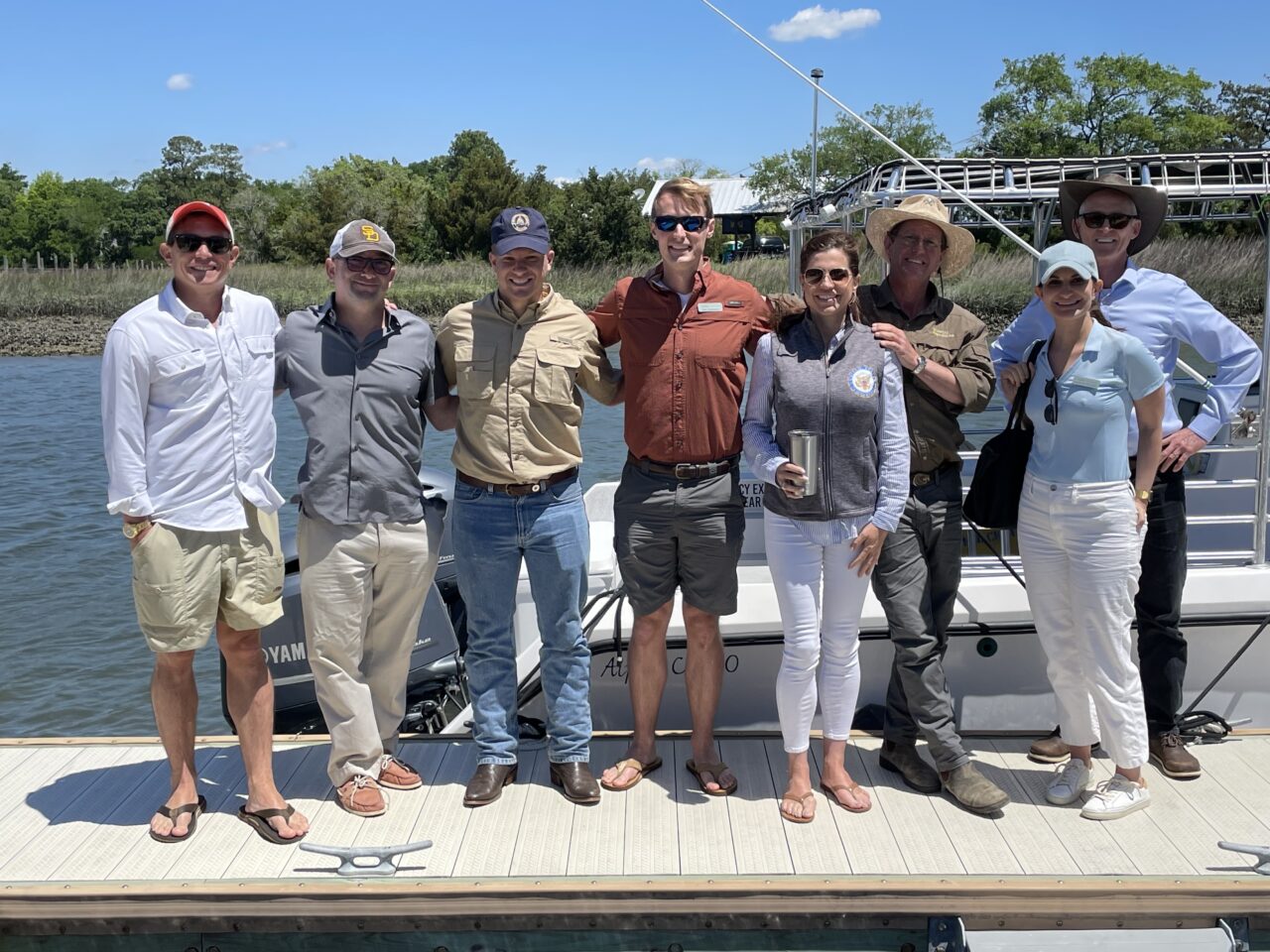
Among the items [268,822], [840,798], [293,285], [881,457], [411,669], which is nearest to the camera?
[881,457]

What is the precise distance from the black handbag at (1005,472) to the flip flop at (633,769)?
1.32 m

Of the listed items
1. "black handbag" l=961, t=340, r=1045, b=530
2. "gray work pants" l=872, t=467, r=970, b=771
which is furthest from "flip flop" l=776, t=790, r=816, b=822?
"black handbag" l=961, t=340, r=1045, b=530

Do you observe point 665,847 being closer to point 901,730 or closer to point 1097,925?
point 901,730

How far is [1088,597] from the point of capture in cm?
342

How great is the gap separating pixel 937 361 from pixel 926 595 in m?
0.74

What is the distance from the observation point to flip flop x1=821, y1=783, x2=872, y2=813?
3547mm

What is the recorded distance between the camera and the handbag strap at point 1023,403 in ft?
11.4

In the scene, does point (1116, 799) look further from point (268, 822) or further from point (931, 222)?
point (268, 822)

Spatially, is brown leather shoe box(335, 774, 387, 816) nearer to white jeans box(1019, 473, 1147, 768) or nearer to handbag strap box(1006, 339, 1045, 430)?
white jeans box(1019, 473, 1147, 768)

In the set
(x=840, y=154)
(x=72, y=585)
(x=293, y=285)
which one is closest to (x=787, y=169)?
(x=840, y=154)

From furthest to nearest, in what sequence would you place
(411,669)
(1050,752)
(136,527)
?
(411,669) → (1050,752) → (136,527)

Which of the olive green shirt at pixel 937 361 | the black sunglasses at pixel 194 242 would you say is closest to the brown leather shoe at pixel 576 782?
the olive green shirt at pixel 937 361

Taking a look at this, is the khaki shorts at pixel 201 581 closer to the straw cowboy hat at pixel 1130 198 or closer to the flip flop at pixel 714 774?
the flip flop at pixel 714 774

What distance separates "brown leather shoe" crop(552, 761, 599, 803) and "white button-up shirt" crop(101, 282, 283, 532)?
1.26 m
